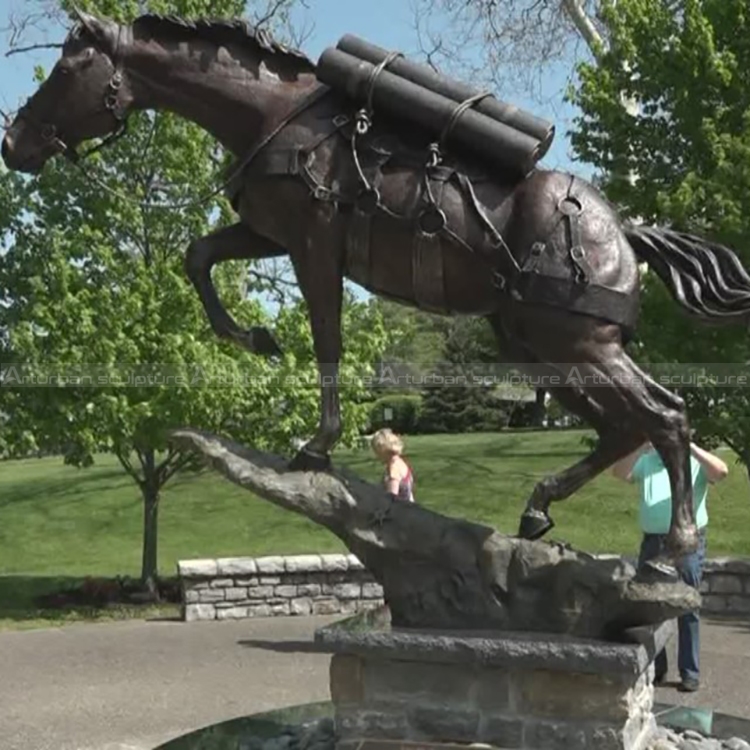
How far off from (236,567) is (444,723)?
5.76 m

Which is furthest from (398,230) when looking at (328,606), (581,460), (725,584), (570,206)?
(725,584)

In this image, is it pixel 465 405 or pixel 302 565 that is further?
pixel 465 405

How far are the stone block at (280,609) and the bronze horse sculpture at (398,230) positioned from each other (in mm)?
5564

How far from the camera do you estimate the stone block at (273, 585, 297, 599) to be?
10.6 meters

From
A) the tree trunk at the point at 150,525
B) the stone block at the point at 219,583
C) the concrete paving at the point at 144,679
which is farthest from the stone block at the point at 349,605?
the tree trunk at the point at 150,525

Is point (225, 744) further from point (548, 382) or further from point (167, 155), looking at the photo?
point (167, 155)

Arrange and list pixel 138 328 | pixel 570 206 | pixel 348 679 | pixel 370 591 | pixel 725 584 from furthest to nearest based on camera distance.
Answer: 1. pixel 138 328
2. pixel 370 591
3. pixel 725 584
4. pixel 348 679
5. pixel 570 206

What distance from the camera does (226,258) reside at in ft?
18.2

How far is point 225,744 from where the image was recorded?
5.70 meters

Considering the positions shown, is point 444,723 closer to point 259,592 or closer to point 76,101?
point 76,101

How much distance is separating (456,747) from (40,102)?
3603 millimetres

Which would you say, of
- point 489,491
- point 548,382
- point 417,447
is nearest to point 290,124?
point 548,382

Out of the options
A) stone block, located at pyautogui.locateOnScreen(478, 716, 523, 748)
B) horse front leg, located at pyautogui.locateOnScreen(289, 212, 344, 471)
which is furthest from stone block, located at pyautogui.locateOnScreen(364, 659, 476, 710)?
horse front leg, located at pyautogui.locateOnScreen(289, 212, 344, 471)

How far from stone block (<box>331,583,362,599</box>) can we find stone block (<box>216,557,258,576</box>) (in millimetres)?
806
